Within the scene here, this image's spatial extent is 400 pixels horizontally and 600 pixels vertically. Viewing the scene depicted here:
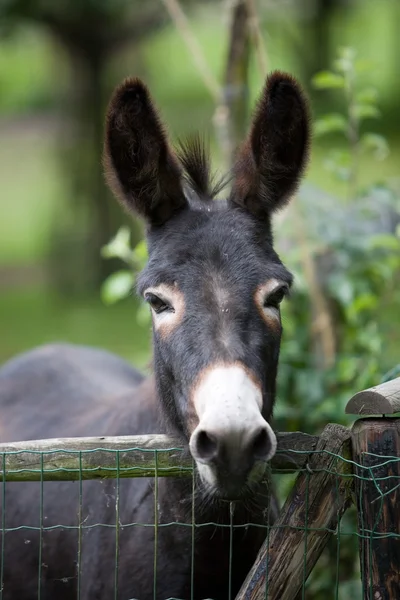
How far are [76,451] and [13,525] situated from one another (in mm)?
1369

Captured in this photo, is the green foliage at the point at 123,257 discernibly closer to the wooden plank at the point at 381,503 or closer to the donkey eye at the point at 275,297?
the donkey eye at the point at 275,297

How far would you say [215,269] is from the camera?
11.0 feet

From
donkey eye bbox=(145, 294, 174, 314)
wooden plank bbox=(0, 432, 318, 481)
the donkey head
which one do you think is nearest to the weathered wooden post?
wooden plank bbox=(0, 432, 318, 481)

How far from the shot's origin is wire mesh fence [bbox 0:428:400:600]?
3105 mm

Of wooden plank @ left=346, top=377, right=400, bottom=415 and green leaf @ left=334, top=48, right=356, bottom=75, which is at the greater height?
green leaf @ left=334, top=48, right=356, bottom=75

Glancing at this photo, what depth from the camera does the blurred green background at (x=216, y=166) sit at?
561cm

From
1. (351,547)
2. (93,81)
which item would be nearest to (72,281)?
(93,81)

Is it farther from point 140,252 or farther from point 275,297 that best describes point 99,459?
point 140,252

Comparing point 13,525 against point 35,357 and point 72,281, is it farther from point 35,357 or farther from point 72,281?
point 72,281

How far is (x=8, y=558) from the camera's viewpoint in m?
4.27

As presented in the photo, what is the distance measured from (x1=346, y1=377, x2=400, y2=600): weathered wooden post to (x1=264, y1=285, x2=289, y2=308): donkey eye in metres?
0.54

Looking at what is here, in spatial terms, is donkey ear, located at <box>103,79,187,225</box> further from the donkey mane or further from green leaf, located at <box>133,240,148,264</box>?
green leaf, located at <box>133,240,148,264</box>

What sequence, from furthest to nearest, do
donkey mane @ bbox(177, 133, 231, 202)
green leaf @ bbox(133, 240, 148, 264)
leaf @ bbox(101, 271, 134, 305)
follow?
leaf @ bbox(101, 271, 134, 305)
green leaf @ bbox(133, 240, 148, 264)
donkey mane @ bbox(177, 133, 231, 202)

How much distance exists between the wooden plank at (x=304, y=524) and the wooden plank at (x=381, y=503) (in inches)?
4.1
